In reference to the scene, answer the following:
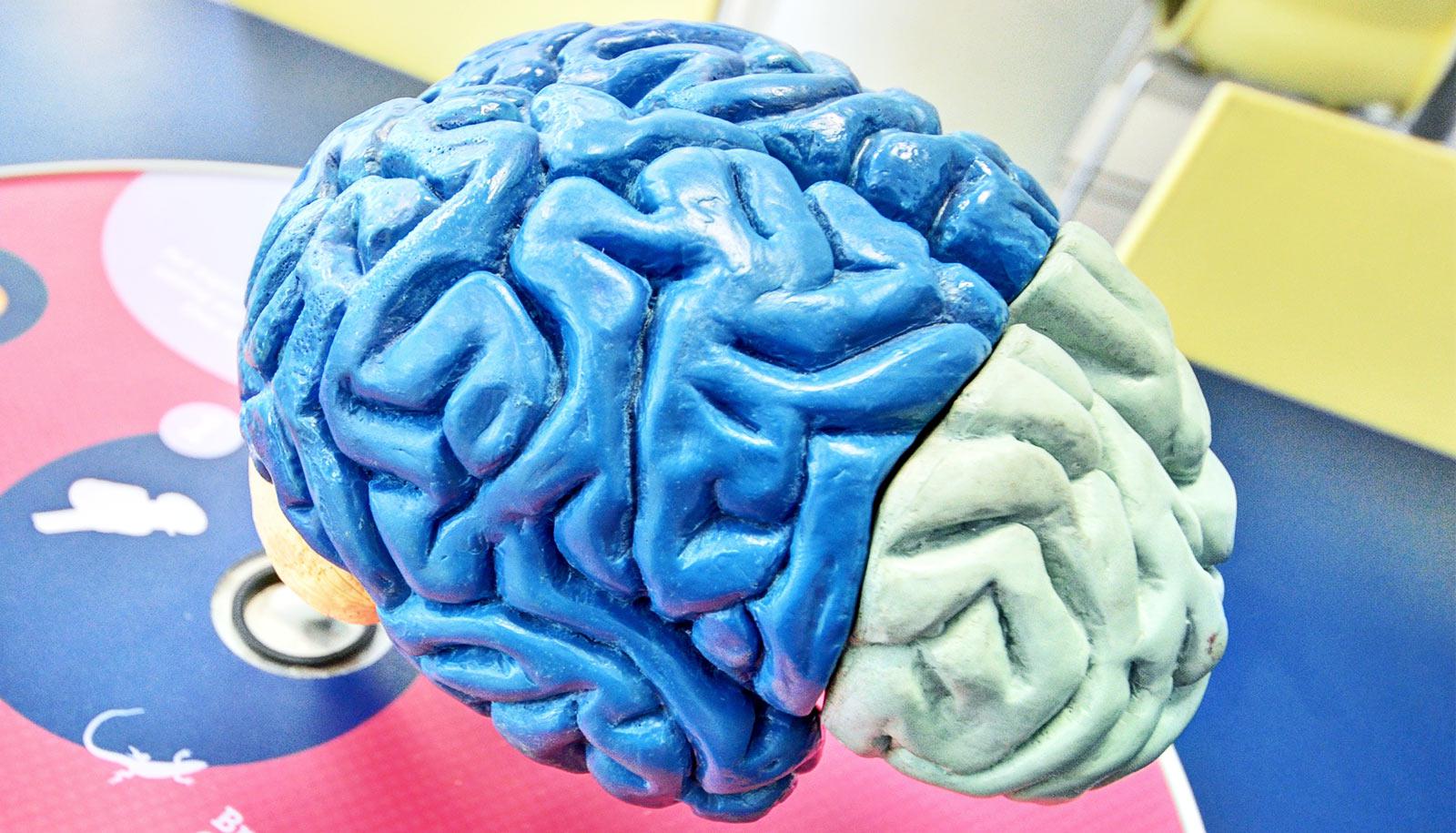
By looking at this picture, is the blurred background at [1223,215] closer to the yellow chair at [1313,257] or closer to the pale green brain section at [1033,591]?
the yellow chair at [1313,257]

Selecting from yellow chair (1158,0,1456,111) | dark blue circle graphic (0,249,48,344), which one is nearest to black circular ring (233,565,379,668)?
dark blue circle graphic (0,249,48,344)

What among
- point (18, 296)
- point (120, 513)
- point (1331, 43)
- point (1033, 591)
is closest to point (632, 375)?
point (1033, 591)

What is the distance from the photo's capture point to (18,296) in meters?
1.70

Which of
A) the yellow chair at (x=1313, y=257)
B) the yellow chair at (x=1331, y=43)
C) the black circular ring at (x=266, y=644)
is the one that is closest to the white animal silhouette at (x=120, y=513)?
the black circular ring at (x=266, y=644)

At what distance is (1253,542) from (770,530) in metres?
1.52

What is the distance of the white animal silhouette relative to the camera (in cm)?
141

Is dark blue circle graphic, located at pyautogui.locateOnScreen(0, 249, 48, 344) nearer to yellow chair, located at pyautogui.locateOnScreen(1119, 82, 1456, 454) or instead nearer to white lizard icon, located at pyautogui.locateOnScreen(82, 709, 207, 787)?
white lizard icon, located at pyautogui.locateOnScreen(82, 709, 207, 787)

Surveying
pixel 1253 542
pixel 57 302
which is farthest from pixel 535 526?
pixel 1253 542

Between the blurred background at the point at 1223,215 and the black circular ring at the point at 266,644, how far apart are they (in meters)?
0.07

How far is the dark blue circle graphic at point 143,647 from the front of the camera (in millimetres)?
1224

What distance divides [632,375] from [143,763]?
821 millimetres

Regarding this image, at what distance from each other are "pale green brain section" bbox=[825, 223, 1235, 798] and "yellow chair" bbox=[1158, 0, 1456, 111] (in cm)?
271

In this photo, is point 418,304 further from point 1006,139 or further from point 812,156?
point 1006,139

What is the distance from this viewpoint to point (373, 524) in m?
0.88
